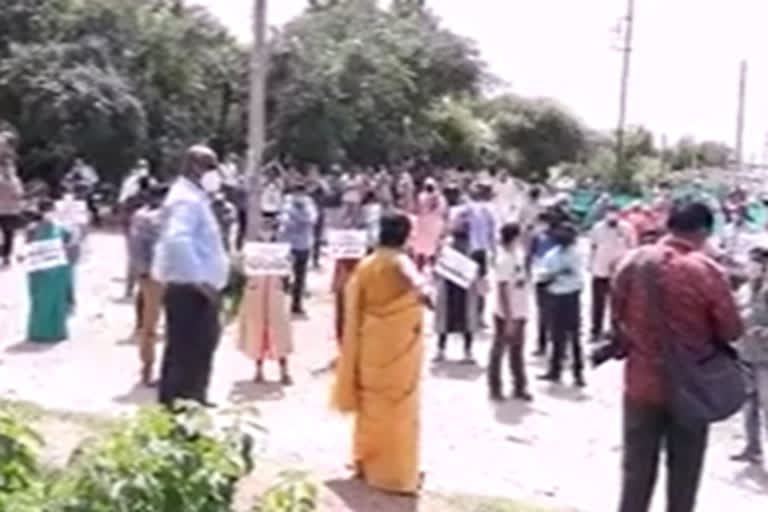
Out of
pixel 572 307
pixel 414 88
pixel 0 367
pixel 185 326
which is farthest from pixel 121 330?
pixel 414 88

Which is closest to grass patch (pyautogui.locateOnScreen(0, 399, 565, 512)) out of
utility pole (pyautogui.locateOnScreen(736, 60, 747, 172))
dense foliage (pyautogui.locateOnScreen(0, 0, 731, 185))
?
dense foliage (pyautogui.locateOnScreen(0, 0, 731, 185))

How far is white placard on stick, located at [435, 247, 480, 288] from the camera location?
15.8 m

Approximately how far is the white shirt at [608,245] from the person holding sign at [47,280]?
5323 millimetres

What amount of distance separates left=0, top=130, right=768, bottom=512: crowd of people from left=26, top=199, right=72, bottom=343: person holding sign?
0.02 meters

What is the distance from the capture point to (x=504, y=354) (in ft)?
46.7

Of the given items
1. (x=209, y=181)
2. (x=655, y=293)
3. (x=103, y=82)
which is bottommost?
(x=655, y=293)

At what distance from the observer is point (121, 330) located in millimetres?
17094

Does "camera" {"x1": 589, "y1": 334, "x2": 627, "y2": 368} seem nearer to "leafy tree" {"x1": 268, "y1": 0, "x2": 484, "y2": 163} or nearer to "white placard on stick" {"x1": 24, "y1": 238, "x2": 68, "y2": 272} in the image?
"white placard on stick" {"x1": 24, "y1": 238, "x2": 68, "y2": 272}

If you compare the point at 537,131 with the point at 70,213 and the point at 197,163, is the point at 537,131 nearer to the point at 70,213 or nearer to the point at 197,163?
the point at 70,213

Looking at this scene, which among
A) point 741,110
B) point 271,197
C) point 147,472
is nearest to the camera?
point 147,472

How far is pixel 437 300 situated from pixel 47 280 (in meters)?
3.65

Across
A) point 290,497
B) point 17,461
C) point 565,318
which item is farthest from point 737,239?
point 17,461

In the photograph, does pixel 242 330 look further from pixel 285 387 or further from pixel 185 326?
pixel 185 326

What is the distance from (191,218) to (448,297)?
7.54 meters
